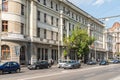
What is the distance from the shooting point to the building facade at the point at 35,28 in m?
47.4

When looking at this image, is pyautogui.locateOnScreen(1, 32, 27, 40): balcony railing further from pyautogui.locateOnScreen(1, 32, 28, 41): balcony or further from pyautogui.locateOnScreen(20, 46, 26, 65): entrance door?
pyautogui.locateOnScreen(20, 46, 26, 65): entrance door

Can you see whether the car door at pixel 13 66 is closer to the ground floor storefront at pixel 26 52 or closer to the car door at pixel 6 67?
the car door at pixel 6 67

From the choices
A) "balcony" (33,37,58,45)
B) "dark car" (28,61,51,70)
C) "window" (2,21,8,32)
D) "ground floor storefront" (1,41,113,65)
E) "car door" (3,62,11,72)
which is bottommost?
"dark car" (28,61,51,70)

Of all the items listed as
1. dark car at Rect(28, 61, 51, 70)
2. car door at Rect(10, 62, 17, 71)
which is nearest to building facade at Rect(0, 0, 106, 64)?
dark car at Rect(28, 61, 51, 70)

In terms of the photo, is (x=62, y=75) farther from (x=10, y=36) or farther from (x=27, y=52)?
(x=27, y=52)

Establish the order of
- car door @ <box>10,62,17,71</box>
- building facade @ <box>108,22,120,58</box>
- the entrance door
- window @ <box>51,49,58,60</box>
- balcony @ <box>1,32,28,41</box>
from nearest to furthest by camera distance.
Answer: car door @ <box>10,62,17,71</box> → balcony @ <box>1,32,28,41</box> → the entrance door → window @ <box>51,49,58,60</box> → building facade @ <box>108,22,120,58</box>

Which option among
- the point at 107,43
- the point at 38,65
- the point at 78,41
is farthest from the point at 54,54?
the point at 107,43

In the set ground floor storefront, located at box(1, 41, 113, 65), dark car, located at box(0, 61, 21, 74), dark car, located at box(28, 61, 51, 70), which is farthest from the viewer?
ground floor storefront, located at box(1, 41, 113, 65)

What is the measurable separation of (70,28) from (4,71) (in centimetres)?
4013

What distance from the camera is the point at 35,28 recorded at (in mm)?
53719

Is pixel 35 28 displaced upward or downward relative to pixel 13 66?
upward

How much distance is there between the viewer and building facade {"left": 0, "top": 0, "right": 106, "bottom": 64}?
47.4m

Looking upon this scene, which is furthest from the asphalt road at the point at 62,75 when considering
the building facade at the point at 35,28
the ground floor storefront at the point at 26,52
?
the building facade at the point at 35,28

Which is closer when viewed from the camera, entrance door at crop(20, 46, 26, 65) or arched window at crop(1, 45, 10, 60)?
arched window at crop(1, 45, 10, 60)
